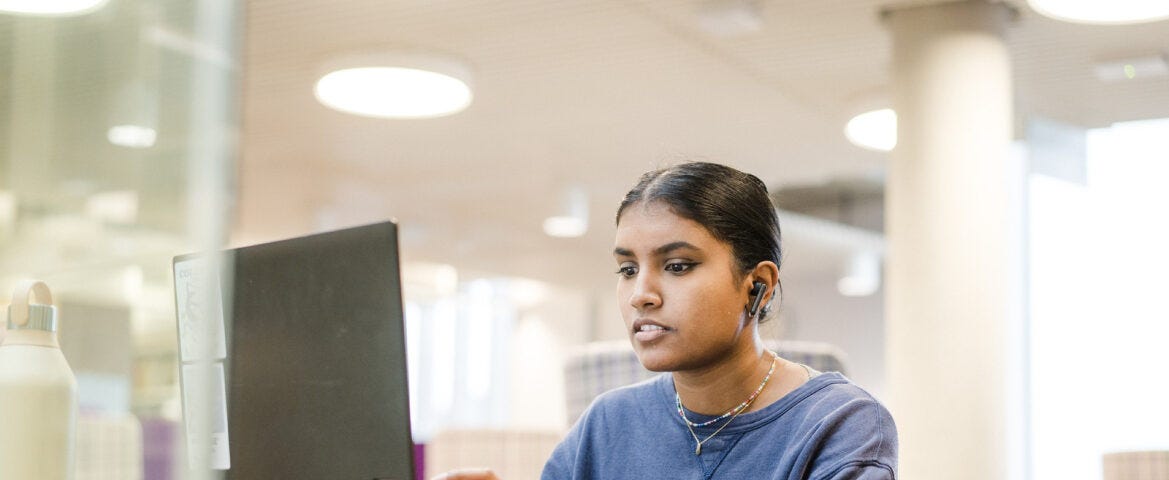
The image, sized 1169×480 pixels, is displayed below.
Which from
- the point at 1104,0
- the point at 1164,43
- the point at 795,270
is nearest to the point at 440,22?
the point at 1104,0

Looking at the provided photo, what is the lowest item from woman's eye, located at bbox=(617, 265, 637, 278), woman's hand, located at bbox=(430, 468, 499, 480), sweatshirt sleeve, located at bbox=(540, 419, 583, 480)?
sweatshirt sleeve, located at bbox=(540, 419, 583, 480)

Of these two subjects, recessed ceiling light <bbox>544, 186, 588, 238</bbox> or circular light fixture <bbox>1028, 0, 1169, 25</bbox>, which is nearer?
circular light fixture <bbox>1028, 0, 1169, 25</bbox>

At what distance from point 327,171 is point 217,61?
7.11 metres

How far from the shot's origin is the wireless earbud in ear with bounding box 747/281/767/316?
1.69 metres

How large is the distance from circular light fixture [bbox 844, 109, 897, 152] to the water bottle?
4959mm

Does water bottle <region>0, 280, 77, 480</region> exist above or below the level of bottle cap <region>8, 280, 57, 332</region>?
below

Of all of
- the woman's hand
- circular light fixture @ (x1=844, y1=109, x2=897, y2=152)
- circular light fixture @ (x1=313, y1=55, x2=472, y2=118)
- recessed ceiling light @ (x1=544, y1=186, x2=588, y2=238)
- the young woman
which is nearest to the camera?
the woman's hand

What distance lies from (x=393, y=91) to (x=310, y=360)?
14.3ft

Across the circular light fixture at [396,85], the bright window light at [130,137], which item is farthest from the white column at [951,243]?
the bright window light at [130,137]

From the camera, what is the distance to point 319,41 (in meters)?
5.30

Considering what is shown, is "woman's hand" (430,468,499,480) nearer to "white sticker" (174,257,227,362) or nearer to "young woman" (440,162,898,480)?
"young woman" (440,162,898,480)

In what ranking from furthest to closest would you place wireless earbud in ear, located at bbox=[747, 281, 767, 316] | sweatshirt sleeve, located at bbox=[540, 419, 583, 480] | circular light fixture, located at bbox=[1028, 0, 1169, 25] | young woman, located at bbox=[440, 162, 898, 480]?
circular light fixture, located at bbox=[1028, 0, 1169, 25]
sweatshirt sleeve, located at bbox=[540, 419, 583, 480]
wireless earbud in ear, located at bbox=[747, 281, 767, 316]
young woman, located at bbox=[440, 162, 898, 480]

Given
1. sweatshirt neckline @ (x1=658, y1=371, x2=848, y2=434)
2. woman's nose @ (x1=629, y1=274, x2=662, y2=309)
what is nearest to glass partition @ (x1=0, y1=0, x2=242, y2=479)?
woman's nose @ (x1=629, y1=274, x2=662, y2=309)

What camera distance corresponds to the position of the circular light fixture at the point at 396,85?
5.36 metres
